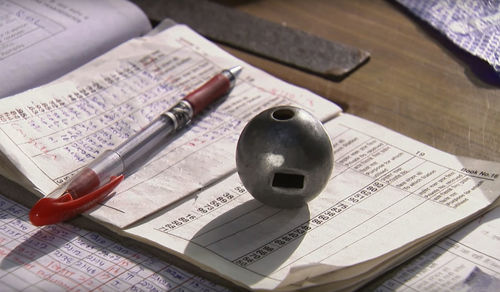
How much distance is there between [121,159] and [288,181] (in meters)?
0.18

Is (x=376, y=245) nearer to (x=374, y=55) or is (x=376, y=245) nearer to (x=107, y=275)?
(x=107, y=275)

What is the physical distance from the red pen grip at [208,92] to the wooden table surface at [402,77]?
0.31 feet

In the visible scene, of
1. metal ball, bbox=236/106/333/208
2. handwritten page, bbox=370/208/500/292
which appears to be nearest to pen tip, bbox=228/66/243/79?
metal ball, bbox=236/106/333/208

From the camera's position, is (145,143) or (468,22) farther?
(468,22)

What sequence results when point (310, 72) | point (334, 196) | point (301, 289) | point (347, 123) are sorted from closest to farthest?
point (301, 289), point (334, 196), point (347, 123), point (310, 72)

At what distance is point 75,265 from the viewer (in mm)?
554

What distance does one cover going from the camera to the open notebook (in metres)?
0.56

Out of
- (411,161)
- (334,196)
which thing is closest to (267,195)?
(334,196)

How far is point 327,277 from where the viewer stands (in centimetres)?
51

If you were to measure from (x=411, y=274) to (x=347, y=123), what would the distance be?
0.24 metres

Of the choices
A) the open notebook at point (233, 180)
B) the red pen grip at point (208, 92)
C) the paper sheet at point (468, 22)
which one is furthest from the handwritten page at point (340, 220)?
the paper sheet at point (468, 22)

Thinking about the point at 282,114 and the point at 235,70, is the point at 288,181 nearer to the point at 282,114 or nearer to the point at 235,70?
the point at 282,114

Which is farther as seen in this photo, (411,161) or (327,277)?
(411,161)

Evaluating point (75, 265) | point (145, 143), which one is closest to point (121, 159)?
point (145, 143)
